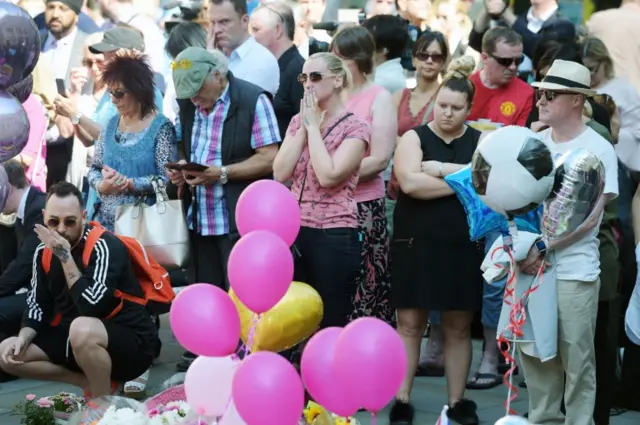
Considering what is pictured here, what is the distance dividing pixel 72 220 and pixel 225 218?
1046 mm

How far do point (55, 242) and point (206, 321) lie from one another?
188cm

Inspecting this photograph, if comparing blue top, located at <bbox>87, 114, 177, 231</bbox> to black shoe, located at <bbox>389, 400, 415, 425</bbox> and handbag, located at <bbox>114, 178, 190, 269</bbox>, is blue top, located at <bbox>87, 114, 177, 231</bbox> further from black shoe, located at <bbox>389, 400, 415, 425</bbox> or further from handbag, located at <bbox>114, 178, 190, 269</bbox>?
black shoe, located at <bbox>389, 400, 415, 425</bbox>

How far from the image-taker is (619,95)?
24.2 feet

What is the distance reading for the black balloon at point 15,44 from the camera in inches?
190

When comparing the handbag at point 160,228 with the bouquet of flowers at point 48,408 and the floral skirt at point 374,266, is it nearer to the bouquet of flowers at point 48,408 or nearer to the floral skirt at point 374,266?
the bouquet of flowers at point 48,408

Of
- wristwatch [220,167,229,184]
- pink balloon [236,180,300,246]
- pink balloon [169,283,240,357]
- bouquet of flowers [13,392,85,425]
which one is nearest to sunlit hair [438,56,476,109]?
wristwatch [220,167,229,184]

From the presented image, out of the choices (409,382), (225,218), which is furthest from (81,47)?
(409,382)

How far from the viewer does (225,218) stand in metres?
6.84

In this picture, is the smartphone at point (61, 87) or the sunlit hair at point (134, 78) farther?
the smartphone at point (61, 87)

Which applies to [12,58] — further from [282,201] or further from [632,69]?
[632,69]

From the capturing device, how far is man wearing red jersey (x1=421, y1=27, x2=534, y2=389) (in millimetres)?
6977

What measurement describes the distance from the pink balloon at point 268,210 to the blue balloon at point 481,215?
0.90m

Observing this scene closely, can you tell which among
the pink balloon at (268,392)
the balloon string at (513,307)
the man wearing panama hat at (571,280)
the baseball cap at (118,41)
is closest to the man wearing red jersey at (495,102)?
the man wearing panama hat at (571,280)

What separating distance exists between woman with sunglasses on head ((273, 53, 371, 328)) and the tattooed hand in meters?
1.10
